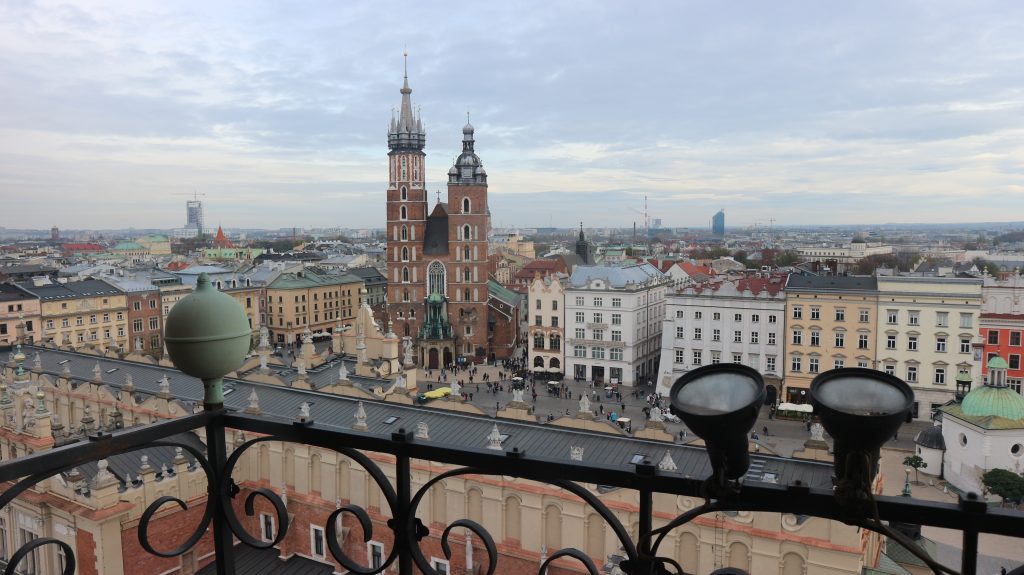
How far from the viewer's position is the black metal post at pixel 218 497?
12.1 feet

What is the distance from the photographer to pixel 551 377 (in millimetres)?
53062

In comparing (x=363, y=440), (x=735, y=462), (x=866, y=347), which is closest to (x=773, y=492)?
(x=735, y=462)

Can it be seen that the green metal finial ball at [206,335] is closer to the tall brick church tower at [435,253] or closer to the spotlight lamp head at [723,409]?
the spotlight lamp head at [723,409]

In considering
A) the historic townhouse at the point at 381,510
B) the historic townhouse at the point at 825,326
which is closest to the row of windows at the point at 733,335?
the historic townhouse at the point at 825,326

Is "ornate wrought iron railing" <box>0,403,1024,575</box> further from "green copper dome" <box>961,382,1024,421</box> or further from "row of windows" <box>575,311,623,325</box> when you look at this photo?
"row of windows" <box>575,311,623,325</box>

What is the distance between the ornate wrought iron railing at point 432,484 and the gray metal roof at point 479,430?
9.02m

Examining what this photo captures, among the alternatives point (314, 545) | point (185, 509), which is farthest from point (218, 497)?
point (314, 545)

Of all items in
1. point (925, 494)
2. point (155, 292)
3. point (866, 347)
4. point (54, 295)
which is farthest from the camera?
point (155, 292)

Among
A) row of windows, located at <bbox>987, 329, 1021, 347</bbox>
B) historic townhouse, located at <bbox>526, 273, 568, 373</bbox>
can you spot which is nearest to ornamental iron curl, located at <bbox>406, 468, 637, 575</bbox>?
row of windows, located at <bbox>987, 329, 1021, 347</bbox>

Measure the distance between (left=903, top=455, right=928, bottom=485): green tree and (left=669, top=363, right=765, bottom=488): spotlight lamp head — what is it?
3348cm

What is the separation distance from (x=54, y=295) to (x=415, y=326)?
28809 mm

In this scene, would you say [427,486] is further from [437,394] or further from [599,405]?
[599,405]

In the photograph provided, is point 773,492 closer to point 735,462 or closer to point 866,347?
point 735,462

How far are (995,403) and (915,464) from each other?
415 centimetres
